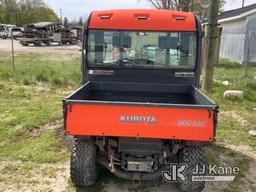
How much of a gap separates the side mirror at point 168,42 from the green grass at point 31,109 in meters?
2.33

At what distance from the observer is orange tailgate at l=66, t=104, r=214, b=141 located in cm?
318

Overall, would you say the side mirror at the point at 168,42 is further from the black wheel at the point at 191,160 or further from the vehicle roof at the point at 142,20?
the black wheel at the point at 191,160

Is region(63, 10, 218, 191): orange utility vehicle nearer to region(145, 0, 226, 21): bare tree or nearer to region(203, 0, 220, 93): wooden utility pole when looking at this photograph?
region(203, 0, 220, 93): wooden utility pole

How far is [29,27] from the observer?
38.6 metres

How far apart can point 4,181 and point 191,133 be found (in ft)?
8.34

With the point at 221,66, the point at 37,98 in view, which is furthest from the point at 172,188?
the point at 221,66

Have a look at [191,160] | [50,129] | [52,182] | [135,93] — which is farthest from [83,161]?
[50,129]

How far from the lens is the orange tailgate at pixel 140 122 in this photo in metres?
3.18

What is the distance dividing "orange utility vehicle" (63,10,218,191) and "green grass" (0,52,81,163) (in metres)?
1.20

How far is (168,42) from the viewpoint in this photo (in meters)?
4.92

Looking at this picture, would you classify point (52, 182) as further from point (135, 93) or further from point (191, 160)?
point (135, 93)

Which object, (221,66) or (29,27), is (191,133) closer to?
(221,66)

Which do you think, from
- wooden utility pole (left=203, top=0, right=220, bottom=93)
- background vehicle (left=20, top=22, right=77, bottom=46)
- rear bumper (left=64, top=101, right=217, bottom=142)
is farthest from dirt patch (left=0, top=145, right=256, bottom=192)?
background vehicle (left=20, top=22, right=77, bottom=46)

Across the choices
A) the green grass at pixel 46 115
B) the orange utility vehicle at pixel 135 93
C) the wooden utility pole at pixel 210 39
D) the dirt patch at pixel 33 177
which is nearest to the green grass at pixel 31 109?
the green grass at pixel 46 115
